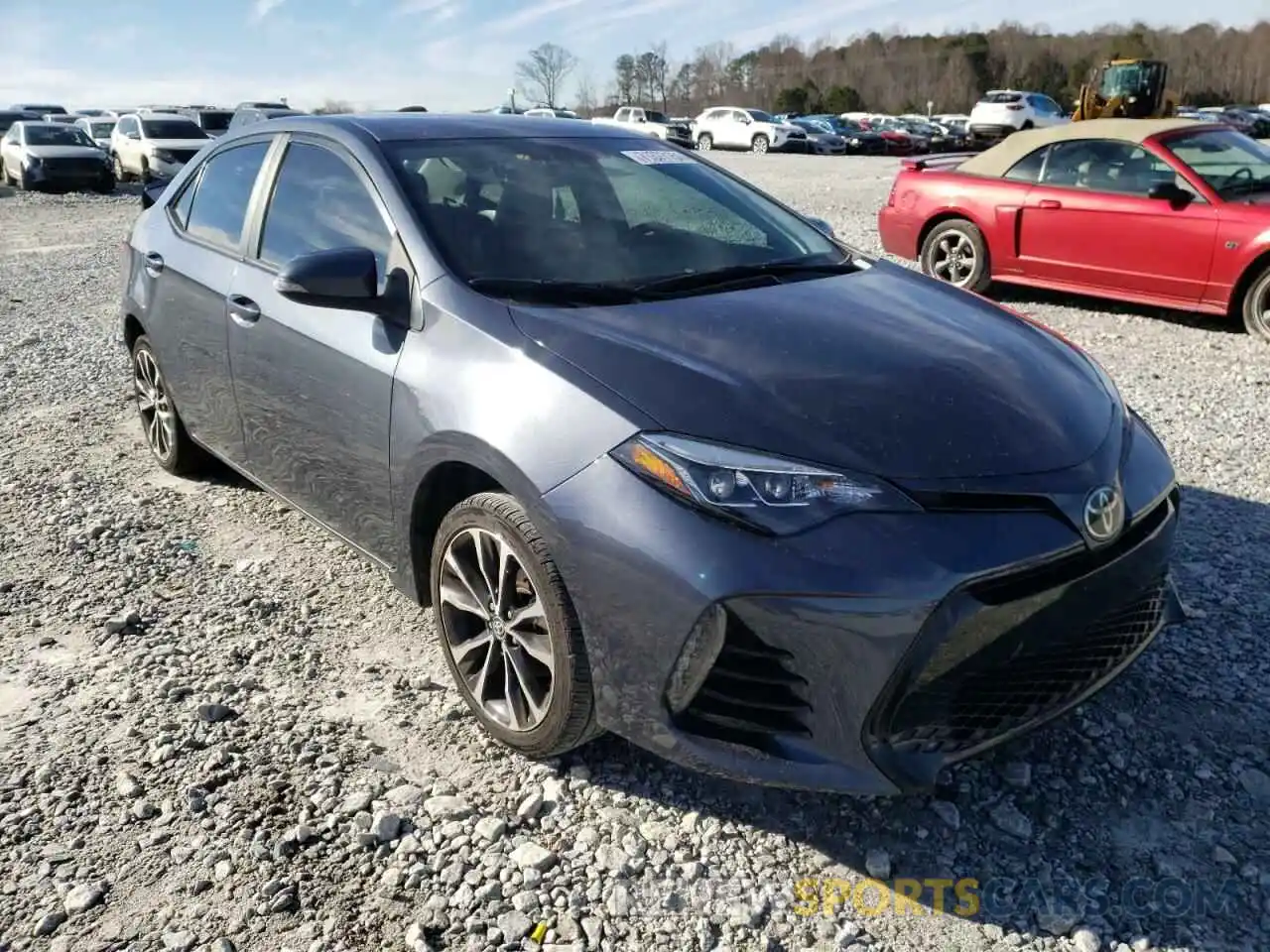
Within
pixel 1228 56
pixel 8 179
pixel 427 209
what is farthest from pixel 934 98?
pixel 427 209

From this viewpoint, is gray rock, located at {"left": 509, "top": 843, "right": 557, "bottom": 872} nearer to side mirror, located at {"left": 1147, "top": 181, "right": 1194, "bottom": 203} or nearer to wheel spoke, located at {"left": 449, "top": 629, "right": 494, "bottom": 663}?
wheel spoke, located at {"left": 449, "top": 629, "right": 494, "bottom": 663}

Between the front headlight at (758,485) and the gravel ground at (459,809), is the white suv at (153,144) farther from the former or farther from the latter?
the front headlight at (758,485)

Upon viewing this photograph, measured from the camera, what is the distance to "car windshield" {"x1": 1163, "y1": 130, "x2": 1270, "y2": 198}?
7.34 m

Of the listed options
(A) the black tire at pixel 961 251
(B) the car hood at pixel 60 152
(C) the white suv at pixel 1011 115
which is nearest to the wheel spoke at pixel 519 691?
(A) the black tire at pixel 961 251

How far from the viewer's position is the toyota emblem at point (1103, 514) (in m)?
2.35

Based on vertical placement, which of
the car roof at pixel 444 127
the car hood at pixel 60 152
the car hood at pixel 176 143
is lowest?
the car roof at pixel 444 127

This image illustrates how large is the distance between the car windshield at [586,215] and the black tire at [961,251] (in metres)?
5.07

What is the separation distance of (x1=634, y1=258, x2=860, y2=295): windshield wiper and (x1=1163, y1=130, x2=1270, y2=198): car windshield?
522 cm

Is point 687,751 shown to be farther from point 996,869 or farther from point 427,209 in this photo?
point 427,209

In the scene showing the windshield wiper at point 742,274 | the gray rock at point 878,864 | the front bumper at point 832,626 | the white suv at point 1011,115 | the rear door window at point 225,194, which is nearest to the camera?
the front bumper at point 832,626

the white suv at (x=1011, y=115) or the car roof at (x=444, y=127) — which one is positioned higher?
Result: the white suv at (x=1011, y=115)

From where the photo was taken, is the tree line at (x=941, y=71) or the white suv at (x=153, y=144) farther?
the tree line at (x=941, y=71)

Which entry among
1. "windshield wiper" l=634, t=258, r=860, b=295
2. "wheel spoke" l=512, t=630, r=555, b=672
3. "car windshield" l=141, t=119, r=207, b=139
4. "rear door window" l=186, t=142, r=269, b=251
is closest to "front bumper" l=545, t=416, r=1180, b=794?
"wheel spoke" l=512, t=630, r=555, b=672

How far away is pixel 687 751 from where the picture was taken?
7.56ft
